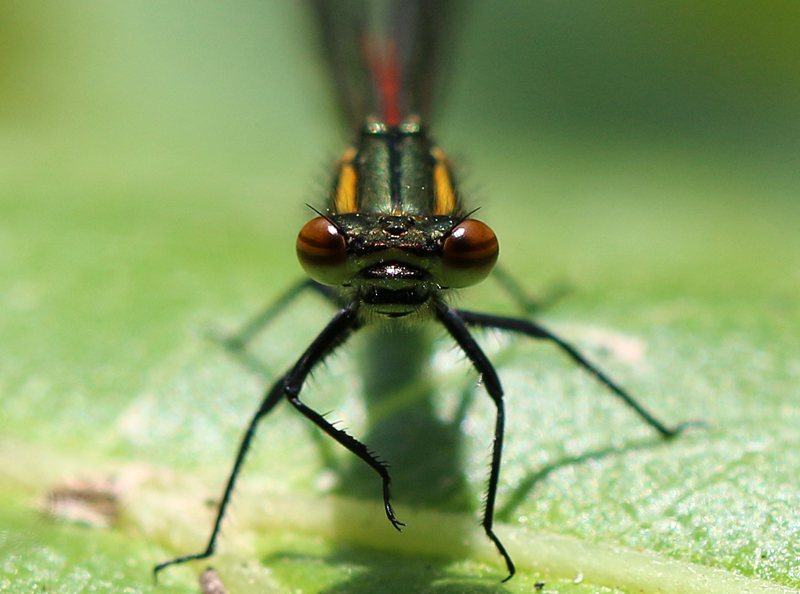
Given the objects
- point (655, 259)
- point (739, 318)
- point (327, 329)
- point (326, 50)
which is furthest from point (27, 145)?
point (739, 318)

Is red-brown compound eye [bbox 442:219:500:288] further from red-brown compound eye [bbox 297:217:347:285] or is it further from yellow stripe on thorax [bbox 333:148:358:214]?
yellow stripe on thorax [bbox 333:148:358:214]

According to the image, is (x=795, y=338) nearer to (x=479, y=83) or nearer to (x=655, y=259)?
(x=655, y=259)

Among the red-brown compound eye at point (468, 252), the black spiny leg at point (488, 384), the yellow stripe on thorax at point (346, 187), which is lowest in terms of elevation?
the black spiny leg at point (488, 384)

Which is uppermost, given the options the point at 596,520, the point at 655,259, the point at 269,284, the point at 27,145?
the point at 27,145

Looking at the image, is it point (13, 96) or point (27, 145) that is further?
point (13, 96)

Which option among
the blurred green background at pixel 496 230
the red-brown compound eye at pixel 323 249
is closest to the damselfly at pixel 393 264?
the red-brown compound eye at pixel 323 249

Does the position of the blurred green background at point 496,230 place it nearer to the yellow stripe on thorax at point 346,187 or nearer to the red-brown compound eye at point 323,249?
the yellow stripe on thorax at point 346,187

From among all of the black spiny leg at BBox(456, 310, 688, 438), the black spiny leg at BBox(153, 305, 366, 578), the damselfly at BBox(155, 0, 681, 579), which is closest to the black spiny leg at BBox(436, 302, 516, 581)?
the damselfly at BBox(155, 0, 681, 579)

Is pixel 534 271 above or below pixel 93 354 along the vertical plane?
above
